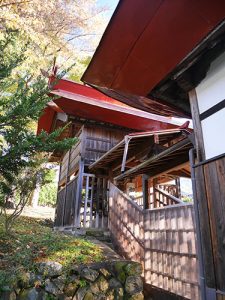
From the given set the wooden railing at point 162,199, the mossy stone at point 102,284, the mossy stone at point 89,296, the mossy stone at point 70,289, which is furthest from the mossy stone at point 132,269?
the wooden railing at point 162,199

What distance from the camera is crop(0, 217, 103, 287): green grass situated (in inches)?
209

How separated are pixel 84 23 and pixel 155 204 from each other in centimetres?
1106

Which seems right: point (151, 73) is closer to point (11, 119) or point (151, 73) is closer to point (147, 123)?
point (11, 119)

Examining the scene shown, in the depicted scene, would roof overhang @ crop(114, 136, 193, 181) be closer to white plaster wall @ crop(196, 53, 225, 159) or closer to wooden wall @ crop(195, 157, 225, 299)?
white plaster wall @ crop(196, 53, 225, 159)

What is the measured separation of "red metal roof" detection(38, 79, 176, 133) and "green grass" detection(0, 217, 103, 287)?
17.9 ft

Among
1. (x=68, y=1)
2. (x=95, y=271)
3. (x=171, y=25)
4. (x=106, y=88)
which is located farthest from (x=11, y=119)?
(x=68, y=1)

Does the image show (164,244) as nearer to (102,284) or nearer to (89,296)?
(102,284)

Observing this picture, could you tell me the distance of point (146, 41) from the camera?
3754 mm

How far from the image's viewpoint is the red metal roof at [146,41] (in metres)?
3.22

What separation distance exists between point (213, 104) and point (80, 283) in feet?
14.1

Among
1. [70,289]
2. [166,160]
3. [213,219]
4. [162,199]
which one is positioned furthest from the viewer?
[162,199]

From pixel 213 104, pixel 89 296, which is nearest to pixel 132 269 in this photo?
pixel 89 296

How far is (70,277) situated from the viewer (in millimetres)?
5336

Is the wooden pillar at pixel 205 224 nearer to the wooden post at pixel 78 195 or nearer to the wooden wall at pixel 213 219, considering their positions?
the wooden wall at pixel 213 219
